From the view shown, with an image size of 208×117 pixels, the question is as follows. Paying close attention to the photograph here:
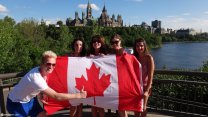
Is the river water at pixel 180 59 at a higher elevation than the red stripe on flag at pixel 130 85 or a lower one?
lower

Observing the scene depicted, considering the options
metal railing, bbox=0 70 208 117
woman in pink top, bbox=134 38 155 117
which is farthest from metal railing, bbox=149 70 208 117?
woman in pink top, bbox=134 38 155 117

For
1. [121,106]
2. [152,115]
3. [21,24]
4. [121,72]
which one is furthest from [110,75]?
[21,24]

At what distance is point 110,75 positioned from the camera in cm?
555

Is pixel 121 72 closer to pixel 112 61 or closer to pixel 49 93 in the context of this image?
pixel 112 61

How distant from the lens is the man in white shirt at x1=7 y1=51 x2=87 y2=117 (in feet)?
12.8

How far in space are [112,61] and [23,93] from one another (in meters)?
1.89

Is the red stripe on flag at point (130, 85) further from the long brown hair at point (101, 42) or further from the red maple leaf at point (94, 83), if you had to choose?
the long brown hair at point (101, 42)

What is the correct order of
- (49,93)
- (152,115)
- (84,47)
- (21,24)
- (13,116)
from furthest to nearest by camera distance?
(21,24)
(152,115)
(84,47)
(13,116)
(49,93)

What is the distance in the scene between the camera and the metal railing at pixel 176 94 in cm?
626

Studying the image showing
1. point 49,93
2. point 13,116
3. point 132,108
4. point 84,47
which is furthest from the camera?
point 84,47

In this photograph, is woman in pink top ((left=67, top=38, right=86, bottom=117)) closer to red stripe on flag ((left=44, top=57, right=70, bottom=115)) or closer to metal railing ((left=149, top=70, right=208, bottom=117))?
red stripe on flag ((left=44, top=57, right=70, bottom=115))

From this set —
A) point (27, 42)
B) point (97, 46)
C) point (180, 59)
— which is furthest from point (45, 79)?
point (180, 59)

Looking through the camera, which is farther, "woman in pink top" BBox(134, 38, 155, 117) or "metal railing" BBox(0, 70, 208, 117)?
"metal railing" BBox(0, 70, 208, 117)

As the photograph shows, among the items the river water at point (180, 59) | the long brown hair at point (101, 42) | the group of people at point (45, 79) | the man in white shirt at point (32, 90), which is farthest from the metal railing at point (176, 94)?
the river water at point (180, 59)
